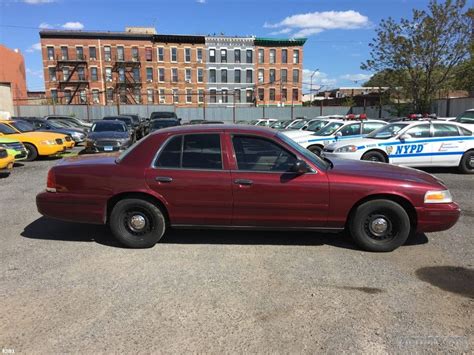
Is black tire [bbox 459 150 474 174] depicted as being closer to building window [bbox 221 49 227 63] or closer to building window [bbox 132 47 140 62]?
building window [bbox 221 49 227 63]

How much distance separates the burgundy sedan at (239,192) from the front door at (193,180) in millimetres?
13

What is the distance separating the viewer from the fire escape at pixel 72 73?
58.7 metres

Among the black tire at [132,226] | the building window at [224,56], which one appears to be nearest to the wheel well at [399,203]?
the black tire at [132,226]

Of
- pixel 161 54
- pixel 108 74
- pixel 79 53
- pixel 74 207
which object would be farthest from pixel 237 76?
pixel 74 207

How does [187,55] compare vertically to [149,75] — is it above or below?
above

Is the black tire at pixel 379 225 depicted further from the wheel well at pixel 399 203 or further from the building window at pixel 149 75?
the building window at pixel 149 75

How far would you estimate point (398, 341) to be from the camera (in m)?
3.11

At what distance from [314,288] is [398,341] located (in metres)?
1.04

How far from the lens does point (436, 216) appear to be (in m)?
4.95

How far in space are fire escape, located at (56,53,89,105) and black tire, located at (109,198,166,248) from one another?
194 feet

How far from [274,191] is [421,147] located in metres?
7.43

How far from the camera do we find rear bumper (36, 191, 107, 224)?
510 cm

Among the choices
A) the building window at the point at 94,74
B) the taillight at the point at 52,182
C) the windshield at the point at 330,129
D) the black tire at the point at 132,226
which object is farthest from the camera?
the building window at the point at 94,74

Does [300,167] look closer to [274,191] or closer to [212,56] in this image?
[274,191]
